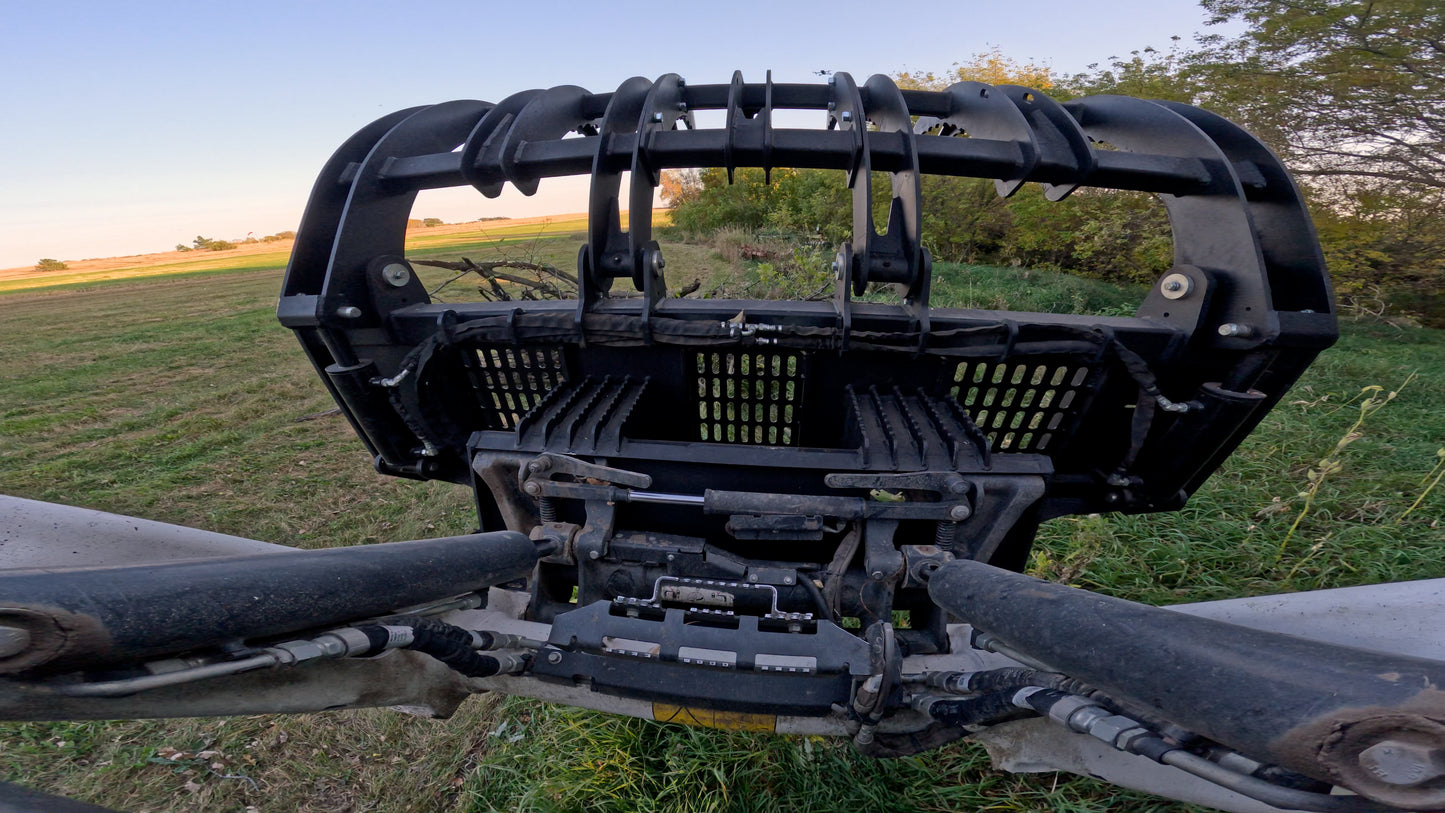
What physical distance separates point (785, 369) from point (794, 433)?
38 cm

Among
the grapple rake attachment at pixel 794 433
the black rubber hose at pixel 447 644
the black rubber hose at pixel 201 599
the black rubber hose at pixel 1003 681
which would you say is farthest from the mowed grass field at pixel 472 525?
the black rubber hose at pixel 201 599

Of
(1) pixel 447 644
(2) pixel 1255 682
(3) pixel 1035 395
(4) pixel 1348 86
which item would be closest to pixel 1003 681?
(2) pixel 1255 682

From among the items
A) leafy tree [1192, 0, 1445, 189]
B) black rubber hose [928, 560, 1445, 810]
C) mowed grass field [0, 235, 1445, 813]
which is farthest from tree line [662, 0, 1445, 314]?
black rubber hose [928, 560, 1445, 810]

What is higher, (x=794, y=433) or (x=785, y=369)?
(x=785, y=369)

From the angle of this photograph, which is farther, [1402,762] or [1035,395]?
[1035,395]

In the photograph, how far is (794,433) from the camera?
2.19 m

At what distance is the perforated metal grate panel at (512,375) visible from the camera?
76.9 inches

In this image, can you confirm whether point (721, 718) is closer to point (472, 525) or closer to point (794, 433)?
point (794, 433)

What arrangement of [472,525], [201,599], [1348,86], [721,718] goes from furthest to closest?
[1348,86] → [472,525] → [721,718] → [201,599]

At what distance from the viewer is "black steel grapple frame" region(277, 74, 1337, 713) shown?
147cm

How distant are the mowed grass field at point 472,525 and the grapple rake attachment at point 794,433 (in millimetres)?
883

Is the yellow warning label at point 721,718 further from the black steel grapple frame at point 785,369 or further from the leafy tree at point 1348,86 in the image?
the leafy tree at point 1348,86

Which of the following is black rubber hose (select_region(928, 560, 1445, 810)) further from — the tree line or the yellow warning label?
the tree line

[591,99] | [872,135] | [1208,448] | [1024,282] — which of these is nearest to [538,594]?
[872,135]
